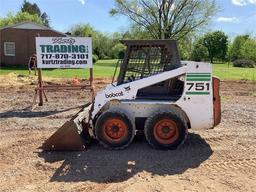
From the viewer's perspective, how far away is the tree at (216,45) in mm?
80000

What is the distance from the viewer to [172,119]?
7.26 metres

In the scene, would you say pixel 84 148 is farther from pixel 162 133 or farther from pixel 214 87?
pixel 214 87

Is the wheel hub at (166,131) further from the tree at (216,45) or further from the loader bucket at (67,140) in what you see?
the tree at (216,45)

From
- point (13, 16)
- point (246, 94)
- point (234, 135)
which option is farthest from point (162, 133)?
point (13, 16)

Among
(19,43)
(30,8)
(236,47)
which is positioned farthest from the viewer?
(30,8)

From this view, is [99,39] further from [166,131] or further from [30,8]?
[166,131]

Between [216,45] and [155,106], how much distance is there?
76.1 m

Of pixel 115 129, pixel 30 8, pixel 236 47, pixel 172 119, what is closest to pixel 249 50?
pixel 236 47

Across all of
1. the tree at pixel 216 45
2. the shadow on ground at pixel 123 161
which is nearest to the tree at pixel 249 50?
the tree at pixel 216 45

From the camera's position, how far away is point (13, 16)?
7612 cm

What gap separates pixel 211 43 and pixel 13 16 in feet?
127

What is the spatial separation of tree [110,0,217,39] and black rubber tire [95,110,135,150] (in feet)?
144

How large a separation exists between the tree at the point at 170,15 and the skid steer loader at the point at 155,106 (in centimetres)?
4347

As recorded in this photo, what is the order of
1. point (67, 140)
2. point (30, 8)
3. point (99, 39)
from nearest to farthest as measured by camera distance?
point (67, 140), point (99, 39), point (30, 8)
